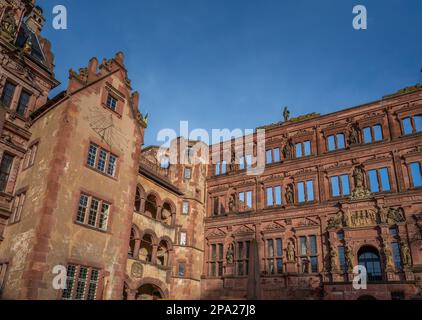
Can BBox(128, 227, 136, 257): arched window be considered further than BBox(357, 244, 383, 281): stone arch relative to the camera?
Yes

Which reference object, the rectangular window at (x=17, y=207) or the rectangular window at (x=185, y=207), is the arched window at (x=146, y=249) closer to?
the rectangular window at (x=185, y=207)

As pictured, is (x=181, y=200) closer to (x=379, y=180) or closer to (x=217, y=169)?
(x=217, y=169)

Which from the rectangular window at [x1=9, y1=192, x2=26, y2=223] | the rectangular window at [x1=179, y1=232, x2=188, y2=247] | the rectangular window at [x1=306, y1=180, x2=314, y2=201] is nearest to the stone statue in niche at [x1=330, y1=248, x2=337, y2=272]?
the rectangular window at [x1=306, y1=180, x2=314, y2=201]

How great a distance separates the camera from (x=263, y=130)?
35500mm

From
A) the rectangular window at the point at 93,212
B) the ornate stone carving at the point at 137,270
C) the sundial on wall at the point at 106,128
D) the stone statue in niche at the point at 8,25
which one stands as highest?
the stone statue in niche at the point at 8,25

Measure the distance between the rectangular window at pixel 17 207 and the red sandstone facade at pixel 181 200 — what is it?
12 cm

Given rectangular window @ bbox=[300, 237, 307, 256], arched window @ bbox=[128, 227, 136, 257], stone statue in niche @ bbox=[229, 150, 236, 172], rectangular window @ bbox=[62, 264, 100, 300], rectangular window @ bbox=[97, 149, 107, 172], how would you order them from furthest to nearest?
stone statue in niche @ bbox=[229, 150, 236, 172]
rectangular window @ bbox=[300, 237, 307, 256]
arched window @ bbox=[128, 227, 136, 257]
rectangular window @ bbox=[97, 149, 107, 172]
rectangular window @ bbox=[62, 264, 100, 300]

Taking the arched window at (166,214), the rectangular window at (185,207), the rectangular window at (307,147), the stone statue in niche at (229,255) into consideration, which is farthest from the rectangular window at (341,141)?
the arched window at (166,214)

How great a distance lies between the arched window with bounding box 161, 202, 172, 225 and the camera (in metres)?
32.4

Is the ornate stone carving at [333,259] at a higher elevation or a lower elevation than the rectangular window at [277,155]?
lower

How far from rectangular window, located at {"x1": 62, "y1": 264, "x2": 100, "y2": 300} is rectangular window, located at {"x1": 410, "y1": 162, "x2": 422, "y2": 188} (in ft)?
75.9

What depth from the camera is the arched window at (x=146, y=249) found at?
94.1ft

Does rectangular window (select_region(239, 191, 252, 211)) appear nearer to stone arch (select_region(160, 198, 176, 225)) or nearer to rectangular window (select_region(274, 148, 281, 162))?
rectangular window (select_region(274, 148, 281, 162))
